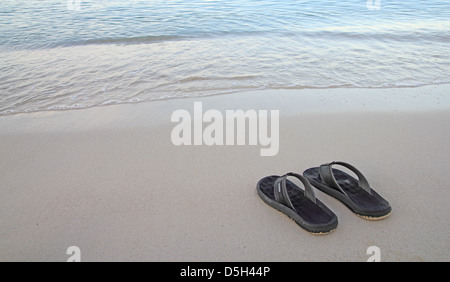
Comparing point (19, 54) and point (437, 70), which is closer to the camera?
point (437, 70)

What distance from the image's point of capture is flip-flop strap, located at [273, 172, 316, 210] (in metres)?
1.92

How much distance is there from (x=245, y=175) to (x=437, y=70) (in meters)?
3.98

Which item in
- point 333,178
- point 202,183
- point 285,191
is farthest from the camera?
point 202,183

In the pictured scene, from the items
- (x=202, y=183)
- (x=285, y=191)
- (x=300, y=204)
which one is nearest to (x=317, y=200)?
(x=300, y=204)

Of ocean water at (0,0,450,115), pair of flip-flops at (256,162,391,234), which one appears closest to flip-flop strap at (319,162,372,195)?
pair of flip-flops at (256,162,391,234)

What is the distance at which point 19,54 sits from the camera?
18.9ft

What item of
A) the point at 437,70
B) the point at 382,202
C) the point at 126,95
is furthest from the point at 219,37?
the point at 382,202

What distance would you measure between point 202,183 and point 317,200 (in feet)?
2.69

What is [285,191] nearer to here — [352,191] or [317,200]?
[317,200]

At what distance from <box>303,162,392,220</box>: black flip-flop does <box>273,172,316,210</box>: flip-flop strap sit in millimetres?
194

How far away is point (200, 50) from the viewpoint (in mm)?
5957

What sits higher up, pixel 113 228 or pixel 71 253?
pixel 113 228

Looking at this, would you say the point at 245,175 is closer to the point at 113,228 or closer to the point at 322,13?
the point at 113,228
